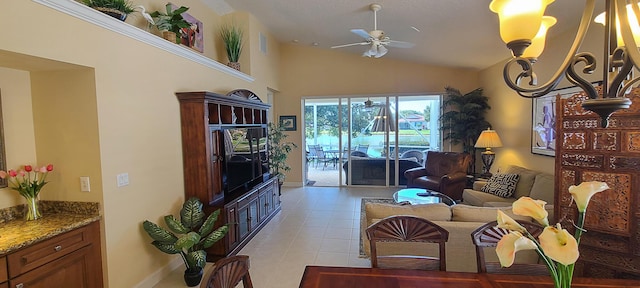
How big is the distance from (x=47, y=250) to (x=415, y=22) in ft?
14.8

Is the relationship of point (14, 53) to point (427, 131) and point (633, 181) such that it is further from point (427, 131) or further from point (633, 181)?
point (427, 131)

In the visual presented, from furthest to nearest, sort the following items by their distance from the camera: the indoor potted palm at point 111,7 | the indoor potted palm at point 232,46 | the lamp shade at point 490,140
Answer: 1. the lamp shade at point 490,140
2. the indoor potted palm at point 232,46
3. the indoor potted palm at point 111,7

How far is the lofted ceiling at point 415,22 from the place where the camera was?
138 inches

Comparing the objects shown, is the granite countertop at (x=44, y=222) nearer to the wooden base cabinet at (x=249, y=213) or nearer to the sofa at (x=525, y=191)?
the wooden base cabinet at (x=249, y=213)

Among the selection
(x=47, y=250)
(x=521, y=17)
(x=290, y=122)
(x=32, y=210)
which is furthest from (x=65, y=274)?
(x=290, y=122)

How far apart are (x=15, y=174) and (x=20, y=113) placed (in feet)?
1.69

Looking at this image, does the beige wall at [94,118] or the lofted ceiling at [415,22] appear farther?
the lofted ceiling at [415,22]

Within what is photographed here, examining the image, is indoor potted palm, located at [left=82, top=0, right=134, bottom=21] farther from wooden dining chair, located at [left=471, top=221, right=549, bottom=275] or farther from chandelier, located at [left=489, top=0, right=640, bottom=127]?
wooden dining chair, located at [left=471, top=221, right=549, bottom=275]

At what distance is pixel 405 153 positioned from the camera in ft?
23.0

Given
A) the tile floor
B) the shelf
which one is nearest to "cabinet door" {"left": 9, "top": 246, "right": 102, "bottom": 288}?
the tile floor

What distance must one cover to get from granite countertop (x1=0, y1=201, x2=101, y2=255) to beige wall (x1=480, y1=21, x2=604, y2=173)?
507cm

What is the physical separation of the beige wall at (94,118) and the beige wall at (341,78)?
4305 millimetres

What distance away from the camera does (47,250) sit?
2004 millimetres

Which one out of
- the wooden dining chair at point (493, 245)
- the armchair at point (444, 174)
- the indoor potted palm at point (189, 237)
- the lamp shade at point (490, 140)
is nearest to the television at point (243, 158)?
the indoor potted palm at point (189, 237)
